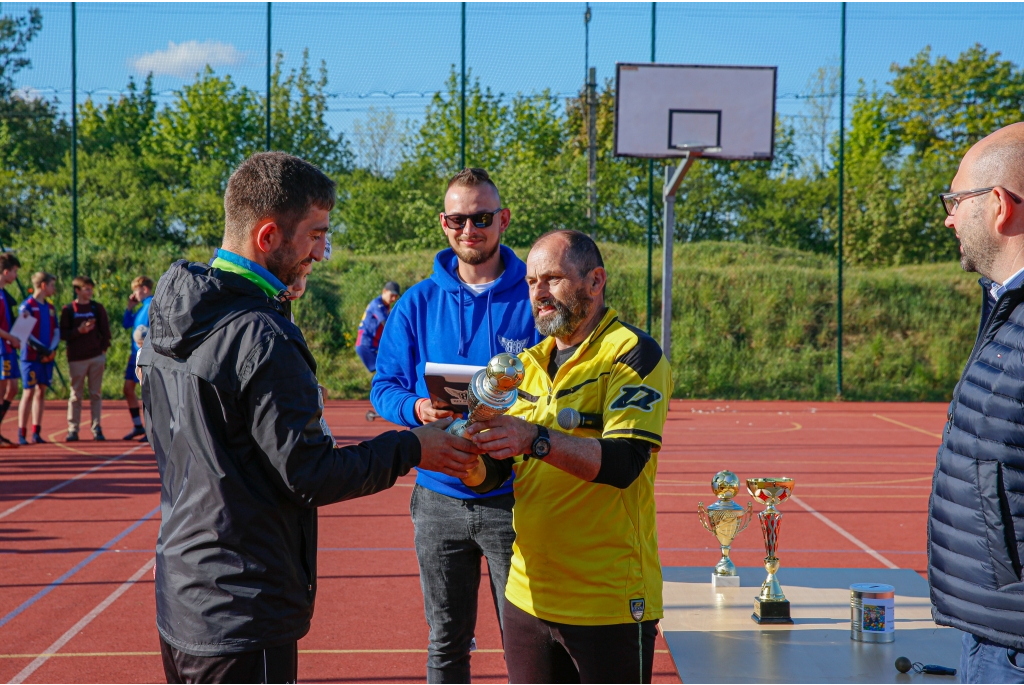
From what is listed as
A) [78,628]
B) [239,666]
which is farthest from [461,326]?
[78,628]

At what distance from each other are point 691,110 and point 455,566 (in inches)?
418

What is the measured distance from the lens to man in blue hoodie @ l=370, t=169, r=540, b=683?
3256 millimetres

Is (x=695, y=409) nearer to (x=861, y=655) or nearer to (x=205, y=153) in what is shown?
(x=861, y=655)

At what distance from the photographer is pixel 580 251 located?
274 centimetres

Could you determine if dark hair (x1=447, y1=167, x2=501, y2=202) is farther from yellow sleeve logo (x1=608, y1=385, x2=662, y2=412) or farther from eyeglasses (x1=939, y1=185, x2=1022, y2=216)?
eyeglasses (x1=939, y1=185, x2=1022, y2=216)

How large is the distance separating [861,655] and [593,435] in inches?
96.4

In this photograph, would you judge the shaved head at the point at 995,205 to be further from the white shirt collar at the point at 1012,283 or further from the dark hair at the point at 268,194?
the dark hair at the point at 268,194

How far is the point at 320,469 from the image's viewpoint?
6.73 feet

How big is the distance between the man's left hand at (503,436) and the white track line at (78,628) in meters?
2.25

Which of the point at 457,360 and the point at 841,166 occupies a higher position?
the point at 841,166

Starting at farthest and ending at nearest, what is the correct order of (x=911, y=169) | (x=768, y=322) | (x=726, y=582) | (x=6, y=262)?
(x=911, y=169) → (x=768, y=322) → (x=6, y=262) → (x=726, y=582)

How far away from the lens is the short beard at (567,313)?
273 centimetres

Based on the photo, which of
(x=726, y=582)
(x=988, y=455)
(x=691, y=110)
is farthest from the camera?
(x=691, y=110)

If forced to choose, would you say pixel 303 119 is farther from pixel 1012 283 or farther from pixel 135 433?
pixel 1012 283
